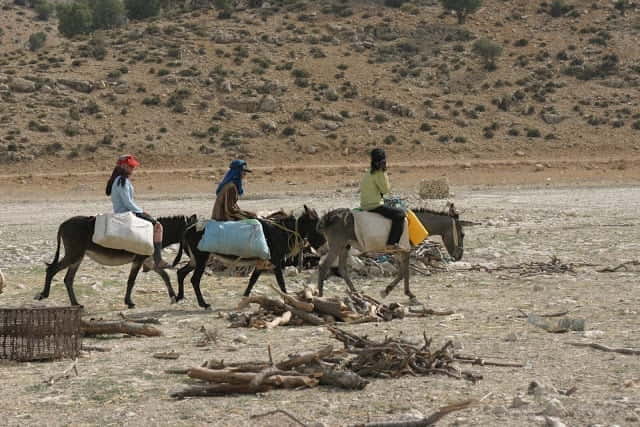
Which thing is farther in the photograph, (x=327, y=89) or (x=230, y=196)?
(x=327, y=89)

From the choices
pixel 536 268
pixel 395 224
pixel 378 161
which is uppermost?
pixel 378 161

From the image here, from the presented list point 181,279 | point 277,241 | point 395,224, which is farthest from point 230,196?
point 395,224

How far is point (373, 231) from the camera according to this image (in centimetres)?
1327

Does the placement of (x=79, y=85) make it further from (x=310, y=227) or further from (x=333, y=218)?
(x=333, y=218)

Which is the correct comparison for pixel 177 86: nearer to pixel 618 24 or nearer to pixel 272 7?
pixel 272 7

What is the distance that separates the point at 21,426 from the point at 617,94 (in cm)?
5787

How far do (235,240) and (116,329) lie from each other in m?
2.81

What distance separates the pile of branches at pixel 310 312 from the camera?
10992mm

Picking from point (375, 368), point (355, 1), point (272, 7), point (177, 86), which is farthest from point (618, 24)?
point (375, 368)

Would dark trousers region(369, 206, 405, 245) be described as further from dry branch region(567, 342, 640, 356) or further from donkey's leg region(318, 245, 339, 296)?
dry branch region(567, 342, 640, 356)

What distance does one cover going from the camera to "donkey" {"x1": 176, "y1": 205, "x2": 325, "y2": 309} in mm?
13305

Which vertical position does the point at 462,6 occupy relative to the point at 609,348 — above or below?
above

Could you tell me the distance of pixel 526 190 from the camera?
127 feet

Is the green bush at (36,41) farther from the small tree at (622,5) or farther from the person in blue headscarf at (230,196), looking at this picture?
the person in blue headscarf at (230,196)
